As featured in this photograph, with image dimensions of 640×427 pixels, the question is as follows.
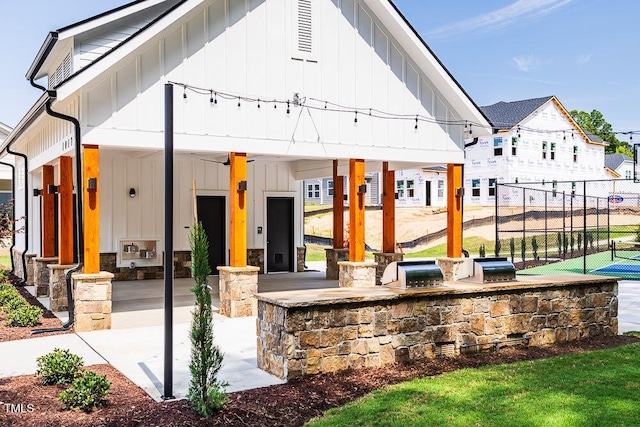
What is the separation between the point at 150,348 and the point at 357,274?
5162mm

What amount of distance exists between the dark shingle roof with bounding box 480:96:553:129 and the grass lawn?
110 ft

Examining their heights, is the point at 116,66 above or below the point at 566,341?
above

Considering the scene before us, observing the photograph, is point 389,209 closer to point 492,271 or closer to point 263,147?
point 263,147

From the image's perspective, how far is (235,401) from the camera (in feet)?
18.7

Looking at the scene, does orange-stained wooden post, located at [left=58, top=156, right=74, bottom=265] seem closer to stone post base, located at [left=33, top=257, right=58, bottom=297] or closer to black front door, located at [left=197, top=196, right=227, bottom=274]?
stone post base, located at [left=33, top=257, right=58, bottom=297]

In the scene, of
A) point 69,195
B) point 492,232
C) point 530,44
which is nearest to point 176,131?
point 69,195

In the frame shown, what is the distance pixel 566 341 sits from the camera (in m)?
8.36

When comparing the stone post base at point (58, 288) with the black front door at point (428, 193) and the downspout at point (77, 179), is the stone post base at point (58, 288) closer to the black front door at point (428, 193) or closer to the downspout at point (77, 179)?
the downspout at point (77, 179)

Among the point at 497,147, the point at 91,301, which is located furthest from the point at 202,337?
the point at 497,147

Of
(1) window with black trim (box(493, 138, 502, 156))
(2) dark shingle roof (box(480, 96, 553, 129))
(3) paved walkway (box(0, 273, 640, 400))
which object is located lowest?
(3) paved walkway (box(0, 273, 640, 400))

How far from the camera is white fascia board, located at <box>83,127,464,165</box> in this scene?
32.5ft

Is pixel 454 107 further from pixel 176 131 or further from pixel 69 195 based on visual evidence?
pixel 69 195

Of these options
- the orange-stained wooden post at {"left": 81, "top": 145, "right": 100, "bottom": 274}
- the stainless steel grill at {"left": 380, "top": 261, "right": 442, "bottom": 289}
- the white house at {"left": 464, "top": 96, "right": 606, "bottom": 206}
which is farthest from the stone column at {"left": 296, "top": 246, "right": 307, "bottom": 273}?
the white house at {"left": 464, "top": 96, "right": 606, "bottom": 206}

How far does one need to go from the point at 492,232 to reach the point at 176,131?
25.0m
